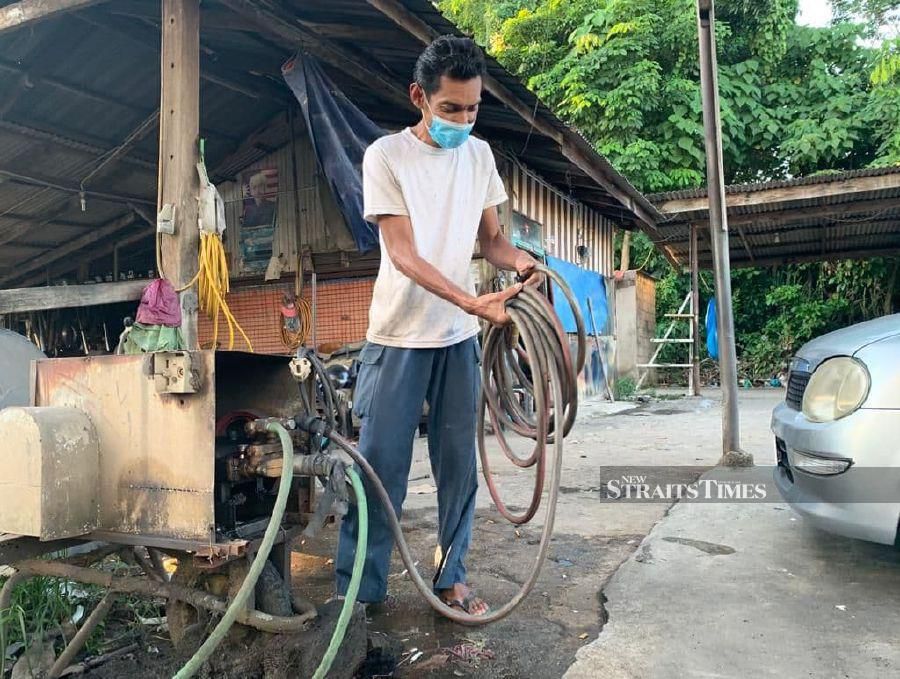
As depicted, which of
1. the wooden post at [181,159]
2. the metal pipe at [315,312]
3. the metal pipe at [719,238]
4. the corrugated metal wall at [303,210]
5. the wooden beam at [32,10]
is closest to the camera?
the wooden post at [181,159]

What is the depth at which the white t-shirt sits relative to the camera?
2.24 metres

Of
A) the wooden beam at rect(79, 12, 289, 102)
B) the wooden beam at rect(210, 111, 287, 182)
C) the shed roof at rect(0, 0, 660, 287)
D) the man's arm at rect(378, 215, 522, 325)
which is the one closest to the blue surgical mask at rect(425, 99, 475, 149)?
the man's arm at rect(378, 215, 522, 325)

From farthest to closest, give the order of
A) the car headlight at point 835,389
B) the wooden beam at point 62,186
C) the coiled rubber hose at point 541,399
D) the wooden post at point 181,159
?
the wooden beam at point 62,186
the wooden post at point 181,159
the car headlight at point 835,389
the coiled rubber hose at point 541,399

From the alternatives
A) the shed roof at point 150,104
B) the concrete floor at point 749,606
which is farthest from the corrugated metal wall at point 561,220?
the concrete floor at point 749,606

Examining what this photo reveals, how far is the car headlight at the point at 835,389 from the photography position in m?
2.49

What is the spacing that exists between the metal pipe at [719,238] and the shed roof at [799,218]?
484 cm

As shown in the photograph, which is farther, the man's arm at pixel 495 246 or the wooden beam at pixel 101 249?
the wooden beam at pixel 101 249

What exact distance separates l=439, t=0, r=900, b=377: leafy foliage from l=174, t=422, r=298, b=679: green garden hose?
1509 cm

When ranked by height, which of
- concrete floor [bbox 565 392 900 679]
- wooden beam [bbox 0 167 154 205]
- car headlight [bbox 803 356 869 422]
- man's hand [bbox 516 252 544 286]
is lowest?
concrete floor [bbox 565 392 900 679]

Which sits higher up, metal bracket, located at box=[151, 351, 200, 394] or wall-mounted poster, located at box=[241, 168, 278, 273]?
wall-mounted poster, located at box=[241, 168, 278, 273]

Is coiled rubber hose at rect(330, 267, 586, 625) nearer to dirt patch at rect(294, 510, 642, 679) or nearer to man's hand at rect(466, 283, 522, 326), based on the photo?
man's hand at rect(466, 283, 522, 326)

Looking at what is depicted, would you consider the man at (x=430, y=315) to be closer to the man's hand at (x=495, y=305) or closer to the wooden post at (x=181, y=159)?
the man's hand at (x=495, y=305)

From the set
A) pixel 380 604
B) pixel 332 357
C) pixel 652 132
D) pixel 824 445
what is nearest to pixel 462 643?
pixel 380 604

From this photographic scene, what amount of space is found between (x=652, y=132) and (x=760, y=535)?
15108 millimetres
